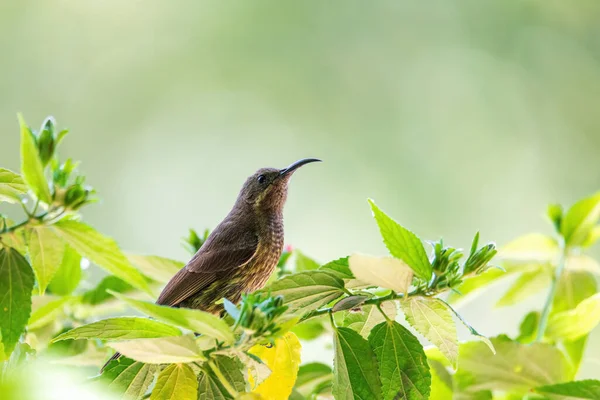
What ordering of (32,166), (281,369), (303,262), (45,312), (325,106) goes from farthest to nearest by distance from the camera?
(325,106)
(303,262)
(45,312)
(281,369)
(32,166)

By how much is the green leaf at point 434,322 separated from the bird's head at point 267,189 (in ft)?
3.66

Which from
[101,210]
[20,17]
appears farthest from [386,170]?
[20,17]

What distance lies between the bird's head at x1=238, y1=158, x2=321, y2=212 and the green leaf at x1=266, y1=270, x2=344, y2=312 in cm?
112

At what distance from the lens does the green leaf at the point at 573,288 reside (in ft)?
4.81

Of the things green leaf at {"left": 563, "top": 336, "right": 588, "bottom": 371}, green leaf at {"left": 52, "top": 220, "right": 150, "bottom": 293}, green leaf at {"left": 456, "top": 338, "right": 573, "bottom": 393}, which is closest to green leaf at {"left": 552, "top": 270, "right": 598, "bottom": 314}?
green leaf at {"left": 563, "top": 336, "right": 588, "bottom": 371}

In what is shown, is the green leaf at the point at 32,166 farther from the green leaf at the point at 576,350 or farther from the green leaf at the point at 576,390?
the green leaf at the point at 576,350

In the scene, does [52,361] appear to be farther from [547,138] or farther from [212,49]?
[547,138]

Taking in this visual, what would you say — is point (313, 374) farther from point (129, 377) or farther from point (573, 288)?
point (573, 288)

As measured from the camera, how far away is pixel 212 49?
18.3 feet

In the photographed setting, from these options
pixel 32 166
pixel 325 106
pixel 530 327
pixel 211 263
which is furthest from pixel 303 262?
pixel 325 106

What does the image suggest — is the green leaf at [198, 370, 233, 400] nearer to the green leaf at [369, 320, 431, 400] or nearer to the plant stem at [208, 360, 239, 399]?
the plant stem at [208, 360, 239, 399]

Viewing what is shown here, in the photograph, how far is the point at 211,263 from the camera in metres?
1.66

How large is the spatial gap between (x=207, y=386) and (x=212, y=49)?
194 inches

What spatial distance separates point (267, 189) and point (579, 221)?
0.93 m
